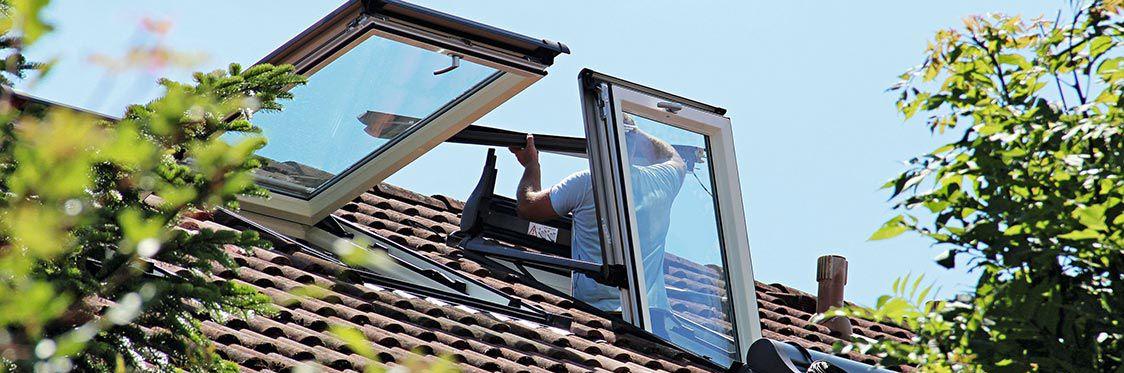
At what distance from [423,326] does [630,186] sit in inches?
51.9

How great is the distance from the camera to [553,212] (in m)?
6.77

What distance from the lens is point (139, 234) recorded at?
183 centimetres

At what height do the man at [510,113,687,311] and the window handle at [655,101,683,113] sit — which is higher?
the window handle at [655,101,683,113]

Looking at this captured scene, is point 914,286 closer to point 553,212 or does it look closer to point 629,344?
point 629,344

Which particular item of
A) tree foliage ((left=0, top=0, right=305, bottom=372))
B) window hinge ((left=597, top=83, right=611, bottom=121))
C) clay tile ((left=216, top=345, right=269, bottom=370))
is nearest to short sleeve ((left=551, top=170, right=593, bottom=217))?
window hinge ((left=597, top=83, right=611, bottom=121))

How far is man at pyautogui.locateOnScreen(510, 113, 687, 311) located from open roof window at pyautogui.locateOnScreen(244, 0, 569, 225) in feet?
2.20

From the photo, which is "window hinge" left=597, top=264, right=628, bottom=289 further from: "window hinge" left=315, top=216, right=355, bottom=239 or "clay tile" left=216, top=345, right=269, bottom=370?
"clay tile" left=216, top=345, right=269, bottom=370

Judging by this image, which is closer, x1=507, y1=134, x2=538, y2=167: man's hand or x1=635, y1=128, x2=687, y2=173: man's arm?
x1=635, y1=128, x2=687, y2=173: man's arm

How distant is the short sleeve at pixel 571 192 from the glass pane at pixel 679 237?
48 cm

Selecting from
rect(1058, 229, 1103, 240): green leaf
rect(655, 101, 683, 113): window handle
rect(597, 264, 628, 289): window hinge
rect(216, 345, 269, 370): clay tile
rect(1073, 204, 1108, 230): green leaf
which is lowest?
rect(1058, 229, 1103, 240): green leaf

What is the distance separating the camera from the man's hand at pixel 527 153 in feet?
23.1

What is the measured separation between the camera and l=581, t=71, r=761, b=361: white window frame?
5930mm

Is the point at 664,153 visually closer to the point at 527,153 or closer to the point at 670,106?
the point at 670,106

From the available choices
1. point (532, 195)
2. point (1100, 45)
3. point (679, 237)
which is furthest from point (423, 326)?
point (1100, 45)
